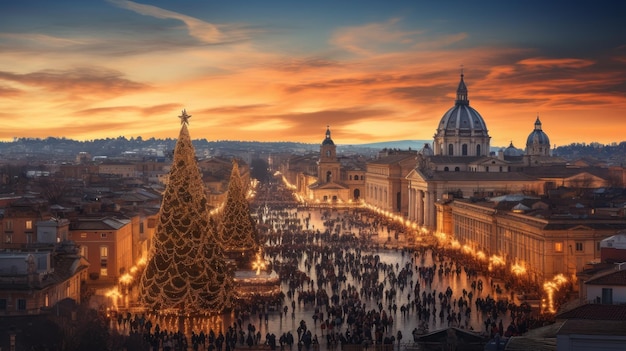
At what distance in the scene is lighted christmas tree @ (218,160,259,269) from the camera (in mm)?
57781

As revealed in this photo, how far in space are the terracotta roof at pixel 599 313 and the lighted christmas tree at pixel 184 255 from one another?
47.8ft

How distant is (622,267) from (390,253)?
32.4 metres

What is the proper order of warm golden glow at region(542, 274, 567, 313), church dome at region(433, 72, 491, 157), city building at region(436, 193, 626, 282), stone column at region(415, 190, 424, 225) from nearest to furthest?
warm golden glow at region(542, 274, 567, 313)
city building at region(436, 193, 626, 282)
stone column at region(415, 190, 424, 225)
church dome at region(433, 72, 491, 157)

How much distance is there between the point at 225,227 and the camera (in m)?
58.4

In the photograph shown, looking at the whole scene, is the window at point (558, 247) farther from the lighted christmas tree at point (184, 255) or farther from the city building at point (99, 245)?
the city building at point (99, 245)

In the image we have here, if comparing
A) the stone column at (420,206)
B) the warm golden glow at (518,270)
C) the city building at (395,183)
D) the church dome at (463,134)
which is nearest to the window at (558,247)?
the warm golden glow at (518,270)

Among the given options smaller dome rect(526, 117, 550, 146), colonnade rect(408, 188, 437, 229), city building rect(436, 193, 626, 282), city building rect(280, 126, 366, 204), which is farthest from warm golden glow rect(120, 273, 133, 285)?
smaller dome rect(526, 117, 550, 146)

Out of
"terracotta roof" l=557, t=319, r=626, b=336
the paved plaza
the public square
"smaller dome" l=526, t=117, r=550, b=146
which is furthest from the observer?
"smaller dome" l=526, t=117, r=550, b=146

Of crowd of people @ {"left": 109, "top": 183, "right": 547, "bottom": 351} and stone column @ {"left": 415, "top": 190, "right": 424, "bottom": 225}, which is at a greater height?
stone column @ {"left": 415, "top": 190, "right": 424, "bottom": 225}

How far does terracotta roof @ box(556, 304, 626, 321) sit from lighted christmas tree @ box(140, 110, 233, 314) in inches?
573

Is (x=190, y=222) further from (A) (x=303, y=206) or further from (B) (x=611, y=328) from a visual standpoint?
(A) (x=303, y=206)

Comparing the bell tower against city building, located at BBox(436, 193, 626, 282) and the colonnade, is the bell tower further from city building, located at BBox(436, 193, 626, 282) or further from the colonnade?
city building, located at BBox(436, 193, 626, 282)

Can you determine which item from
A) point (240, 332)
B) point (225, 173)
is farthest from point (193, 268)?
point (225, 173)

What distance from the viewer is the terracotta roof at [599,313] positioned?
26.6 meters
